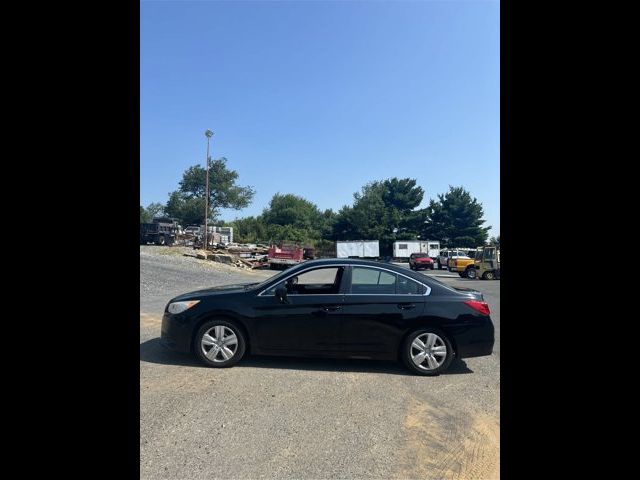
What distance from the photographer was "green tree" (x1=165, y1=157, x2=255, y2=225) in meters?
70.6

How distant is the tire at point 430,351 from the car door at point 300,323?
0.91 metres

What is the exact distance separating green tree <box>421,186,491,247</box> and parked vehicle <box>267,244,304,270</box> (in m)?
32.8

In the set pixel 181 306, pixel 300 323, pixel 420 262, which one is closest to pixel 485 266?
pixel 420 262

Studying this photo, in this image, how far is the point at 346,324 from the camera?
4.70 meters

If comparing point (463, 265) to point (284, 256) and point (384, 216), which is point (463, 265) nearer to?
point (284, 256)

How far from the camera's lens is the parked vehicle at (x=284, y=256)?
28.1 meters

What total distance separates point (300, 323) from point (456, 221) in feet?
181

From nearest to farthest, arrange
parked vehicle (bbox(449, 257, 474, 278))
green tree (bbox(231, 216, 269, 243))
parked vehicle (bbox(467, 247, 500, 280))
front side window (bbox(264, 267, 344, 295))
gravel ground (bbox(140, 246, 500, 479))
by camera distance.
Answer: gravel ground (bbox(140, 246, 500, 479)), front side window (bbox(264, 267, 344, 295)), parked vehicle (bbox(467, 247, 500, 280)), parked vehicle (bbox(449, 257, 474, 278)), green tree (bbox(231, 216, 269, 243))

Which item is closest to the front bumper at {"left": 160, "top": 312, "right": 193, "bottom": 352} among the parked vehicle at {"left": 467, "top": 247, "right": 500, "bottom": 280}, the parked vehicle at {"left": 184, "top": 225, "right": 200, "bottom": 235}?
the parked vehicle at {"left": 467, "top": 247, "right": 500, "bottom": 280}

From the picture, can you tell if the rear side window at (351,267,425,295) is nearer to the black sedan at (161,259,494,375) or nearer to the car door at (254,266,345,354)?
the black sedan at (161,259,494,375)
